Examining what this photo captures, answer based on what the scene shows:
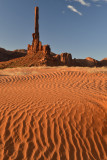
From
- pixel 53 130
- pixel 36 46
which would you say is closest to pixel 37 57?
pixel 36 46

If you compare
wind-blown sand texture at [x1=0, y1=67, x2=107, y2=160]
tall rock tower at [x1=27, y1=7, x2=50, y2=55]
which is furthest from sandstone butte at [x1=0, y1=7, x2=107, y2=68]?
wind-blown sand texture at [x1=0, y1=67, x2=107, y2=160]

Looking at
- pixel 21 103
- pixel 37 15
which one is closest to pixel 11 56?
pixel 37 15

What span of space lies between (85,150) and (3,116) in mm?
2436

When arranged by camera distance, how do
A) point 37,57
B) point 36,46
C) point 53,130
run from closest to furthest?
point 53,130 → point 37,57 → point 36,46

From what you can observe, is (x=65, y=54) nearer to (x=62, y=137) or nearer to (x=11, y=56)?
(x=11, y=56)

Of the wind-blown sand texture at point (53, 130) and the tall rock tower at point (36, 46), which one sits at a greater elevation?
the tall rock tower at point (36, 46)

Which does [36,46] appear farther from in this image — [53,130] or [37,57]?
[53,130]

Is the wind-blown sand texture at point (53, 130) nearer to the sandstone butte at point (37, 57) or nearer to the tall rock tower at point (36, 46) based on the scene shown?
the sandstone butte at point (37, 57)

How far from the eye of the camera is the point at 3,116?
399 centimetres

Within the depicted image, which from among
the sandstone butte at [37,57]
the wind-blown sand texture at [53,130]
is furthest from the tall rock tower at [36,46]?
the wind-blown sand texture at [53,130]

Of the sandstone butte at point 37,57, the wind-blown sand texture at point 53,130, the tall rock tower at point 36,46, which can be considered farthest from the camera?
the tall rock tower at point 36,46

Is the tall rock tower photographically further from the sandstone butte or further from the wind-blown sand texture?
the wind-blown sand texture

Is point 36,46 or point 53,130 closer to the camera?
point 53,130

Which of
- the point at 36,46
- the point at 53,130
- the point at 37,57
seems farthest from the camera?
the point at 36,46
